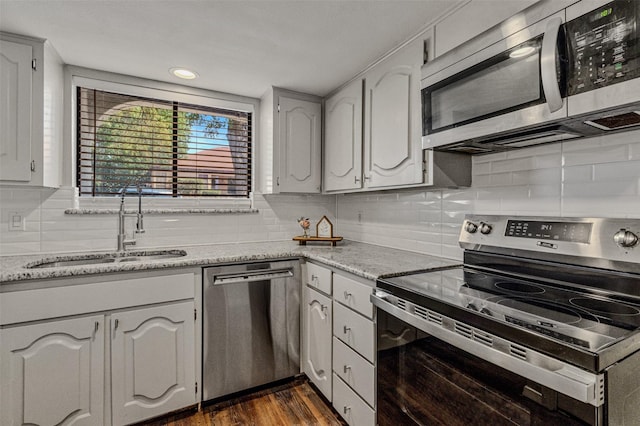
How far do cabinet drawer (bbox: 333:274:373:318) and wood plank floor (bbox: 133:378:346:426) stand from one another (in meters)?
0.68

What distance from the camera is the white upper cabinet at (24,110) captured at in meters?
1.67

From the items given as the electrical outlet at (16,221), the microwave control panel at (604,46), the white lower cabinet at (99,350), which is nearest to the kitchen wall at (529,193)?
the microwave control panel at (604,46)

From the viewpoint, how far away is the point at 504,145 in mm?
1433

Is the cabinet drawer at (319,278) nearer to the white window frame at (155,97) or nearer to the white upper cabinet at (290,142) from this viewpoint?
the white upper cabinet at (290,142)

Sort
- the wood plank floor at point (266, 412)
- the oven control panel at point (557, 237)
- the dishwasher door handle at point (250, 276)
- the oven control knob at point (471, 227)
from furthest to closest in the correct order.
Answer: the dishwasher door handle at point (250, 276) → the wood plank floor at point (266, 412) → the oven control knob at point (471, 227) → the oven control panel at point (557, 237)

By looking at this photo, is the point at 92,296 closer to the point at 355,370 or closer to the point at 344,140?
the point at 355,370

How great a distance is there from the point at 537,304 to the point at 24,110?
8.21 feet

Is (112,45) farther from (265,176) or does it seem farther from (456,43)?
(456,43)

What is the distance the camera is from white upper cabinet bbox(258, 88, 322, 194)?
7.93 ft

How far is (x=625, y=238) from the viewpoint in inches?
42.1

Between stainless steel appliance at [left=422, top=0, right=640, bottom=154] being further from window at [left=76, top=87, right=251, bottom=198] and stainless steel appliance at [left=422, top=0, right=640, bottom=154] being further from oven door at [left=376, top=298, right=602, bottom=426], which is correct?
window at [left=76, top=87, right=251, bottom=198]

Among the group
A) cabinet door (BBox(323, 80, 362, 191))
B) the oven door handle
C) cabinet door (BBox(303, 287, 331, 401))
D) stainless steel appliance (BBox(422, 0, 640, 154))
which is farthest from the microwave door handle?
cabinet door (BBox(303, 287, 331, 401))

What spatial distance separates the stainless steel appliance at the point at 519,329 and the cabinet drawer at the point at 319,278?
0.48 meters

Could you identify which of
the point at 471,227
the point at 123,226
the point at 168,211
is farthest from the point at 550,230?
the point at 123,226
